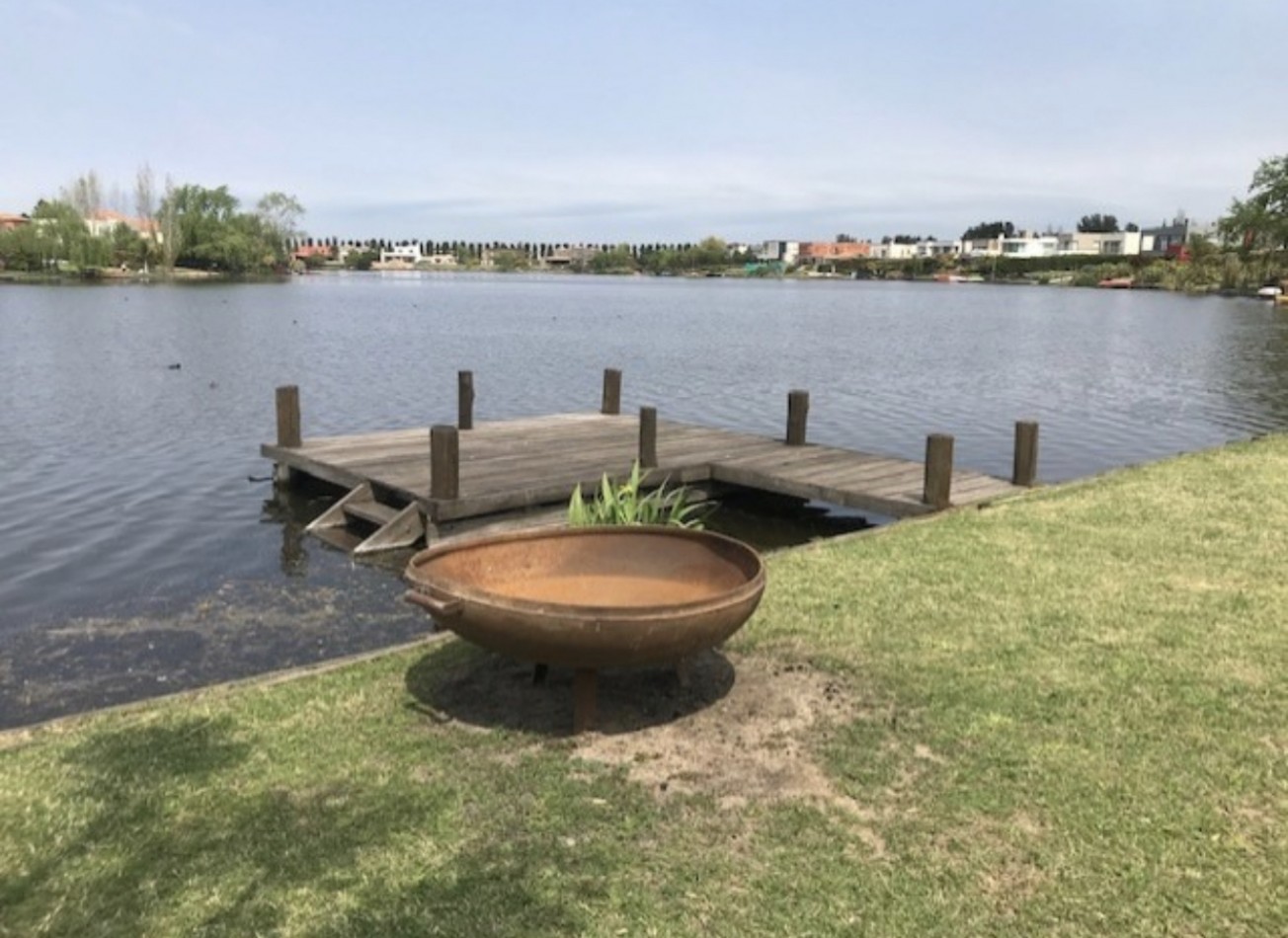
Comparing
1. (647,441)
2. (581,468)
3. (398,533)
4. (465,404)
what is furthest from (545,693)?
(465,404)

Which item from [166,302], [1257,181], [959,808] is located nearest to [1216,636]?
[959,808]

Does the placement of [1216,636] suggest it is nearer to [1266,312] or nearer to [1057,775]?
[1057,775]

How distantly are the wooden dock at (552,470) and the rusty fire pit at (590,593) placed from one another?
584cm

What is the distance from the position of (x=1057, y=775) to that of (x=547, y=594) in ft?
9.55

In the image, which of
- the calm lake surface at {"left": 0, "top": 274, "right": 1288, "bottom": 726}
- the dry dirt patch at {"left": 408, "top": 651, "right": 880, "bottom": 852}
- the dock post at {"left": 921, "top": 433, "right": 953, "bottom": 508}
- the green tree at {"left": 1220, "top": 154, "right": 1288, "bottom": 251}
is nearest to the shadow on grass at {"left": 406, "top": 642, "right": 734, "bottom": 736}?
the dry dirt patch at {"left": 408, "top": 651, "right": 880, "bottom": 852}

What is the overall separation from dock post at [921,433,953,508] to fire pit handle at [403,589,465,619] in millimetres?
8113

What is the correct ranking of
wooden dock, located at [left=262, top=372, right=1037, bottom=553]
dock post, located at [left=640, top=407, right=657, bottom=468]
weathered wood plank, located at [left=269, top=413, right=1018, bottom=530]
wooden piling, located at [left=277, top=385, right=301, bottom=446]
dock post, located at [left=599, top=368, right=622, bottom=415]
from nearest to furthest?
wooden dock, located at [left=262, top=372, right=1037, bottom=553]
weathered wood plank, located at [left=269, top=413, right=1018, bottom=530]
dock post, located at [left=640, top=407, right=657, bottom=468]
wooden piling, located at [left=277, top=385, right=301, bottom=446]
dock post, located at [left=599, top=368, right=622, bottom=415]

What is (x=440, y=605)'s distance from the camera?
16.6ft

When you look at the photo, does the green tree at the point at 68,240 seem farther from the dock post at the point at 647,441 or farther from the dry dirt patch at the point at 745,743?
the dry dirt patch at the point at 745,743

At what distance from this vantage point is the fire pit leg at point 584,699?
5258 mm

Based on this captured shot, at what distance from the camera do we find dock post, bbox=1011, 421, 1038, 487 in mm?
13062

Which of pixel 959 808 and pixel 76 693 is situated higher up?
pixel 959 808

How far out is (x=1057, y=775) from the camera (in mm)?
4734

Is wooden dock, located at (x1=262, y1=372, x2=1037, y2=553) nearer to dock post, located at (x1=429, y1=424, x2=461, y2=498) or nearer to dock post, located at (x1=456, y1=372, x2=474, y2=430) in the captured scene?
dock post, located at (x1=429, y1=424, x2=461, y2=498)
